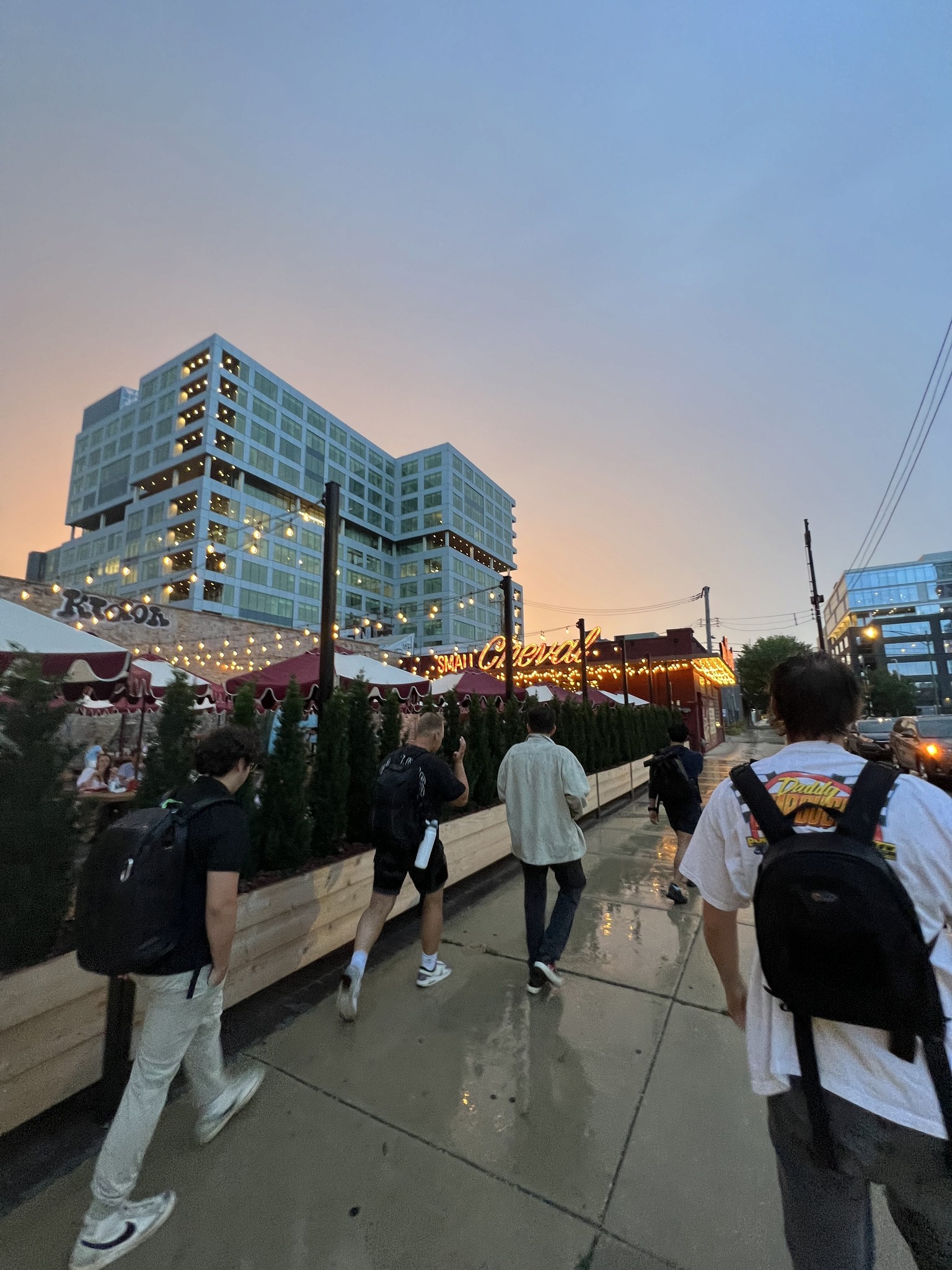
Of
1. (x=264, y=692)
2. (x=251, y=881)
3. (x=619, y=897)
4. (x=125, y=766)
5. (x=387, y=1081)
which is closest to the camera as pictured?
(x=387, y=1081)

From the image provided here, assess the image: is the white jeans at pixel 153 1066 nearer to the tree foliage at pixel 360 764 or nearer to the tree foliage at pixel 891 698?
the tree foliage at pixel 360 764

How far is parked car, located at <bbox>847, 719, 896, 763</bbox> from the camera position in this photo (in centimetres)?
1240

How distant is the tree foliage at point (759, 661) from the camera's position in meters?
51.7

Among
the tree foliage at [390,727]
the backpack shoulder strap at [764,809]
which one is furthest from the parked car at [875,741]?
the backpack shoulder strap at [764,809]

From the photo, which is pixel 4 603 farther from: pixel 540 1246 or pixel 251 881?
pixel 540 1246

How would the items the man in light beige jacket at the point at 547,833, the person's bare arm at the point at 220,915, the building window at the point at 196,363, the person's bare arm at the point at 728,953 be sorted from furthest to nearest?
1. the building window at the point at 196,363
2. the man in light beige jacket at the point at 547,833
3. the person's bare arm at the point at 220,915
4. the person's bare arm at the point at 728,953

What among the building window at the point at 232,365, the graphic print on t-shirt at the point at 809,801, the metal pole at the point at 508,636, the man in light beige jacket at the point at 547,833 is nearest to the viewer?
the graphic print on t-shirt at the point at 809,801

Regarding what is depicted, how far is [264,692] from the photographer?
29.5 ft

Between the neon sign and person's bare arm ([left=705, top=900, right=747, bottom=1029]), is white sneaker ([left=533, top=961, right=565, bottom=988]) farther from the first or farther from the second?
the neon sign

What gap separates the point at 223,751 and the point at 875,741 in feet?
59.6

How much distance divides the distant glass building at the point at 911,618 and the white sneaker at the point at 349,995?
311 feet

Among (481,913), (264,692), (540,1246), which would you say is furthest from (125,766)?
(540,1246)

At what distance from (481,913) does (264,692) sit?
5.75m

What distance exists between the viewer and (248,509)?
50094mm
